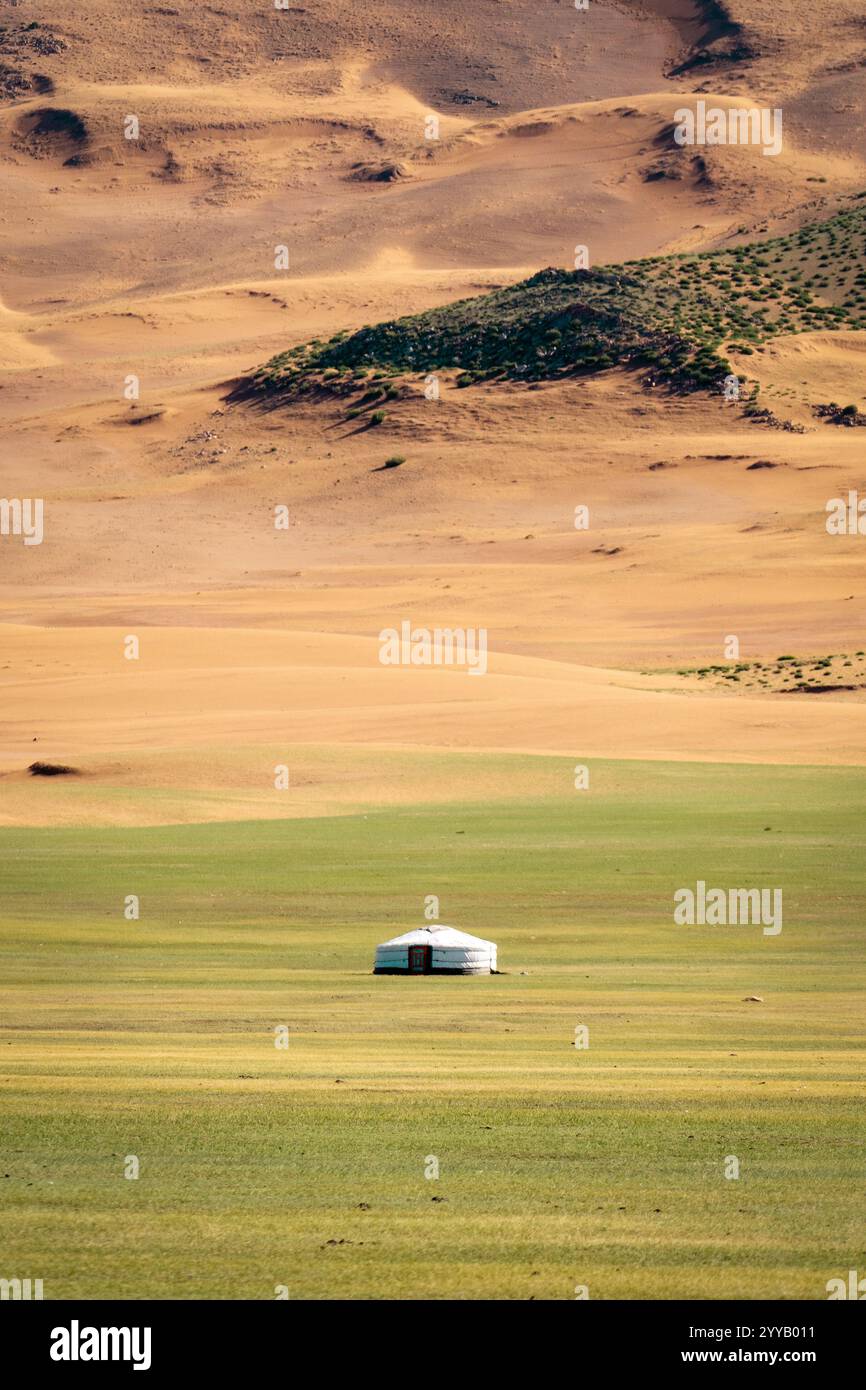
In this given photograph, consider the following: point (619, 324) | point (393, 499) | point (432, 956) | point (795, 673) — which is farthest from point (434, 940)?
point (619, 324)

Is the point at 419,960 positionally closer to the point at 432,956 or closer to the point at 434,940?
the point at 432,956

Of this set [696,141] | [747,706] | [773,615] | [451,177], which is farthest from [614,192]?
[747,706]

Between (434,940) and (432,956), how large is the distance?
162 mm

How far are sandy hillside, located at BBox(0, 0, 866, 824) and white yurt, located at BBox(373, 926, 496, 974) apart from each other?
15.1 metres

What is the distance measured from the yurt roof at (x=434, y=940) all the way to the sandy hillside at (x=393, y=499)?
49.3 feet

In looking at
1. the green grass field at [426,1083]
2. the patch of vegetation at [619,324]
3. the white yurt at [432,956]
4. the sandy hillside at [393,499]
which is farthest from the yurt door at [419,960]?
the patch of vegetation at [619,324]

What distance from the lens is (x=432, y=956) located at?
64.1 ft

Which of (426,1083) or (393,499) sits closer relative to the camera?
(426,1083)

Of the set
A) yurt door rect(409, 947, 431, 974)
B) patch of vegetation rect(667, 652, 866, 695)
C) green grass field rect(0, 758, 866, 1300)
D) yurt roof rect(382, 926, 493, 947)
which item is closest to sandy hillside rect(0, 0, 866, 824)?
patch of vegetation rect(667, 652, 866, 695)

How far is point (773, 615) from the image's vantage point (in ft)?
233

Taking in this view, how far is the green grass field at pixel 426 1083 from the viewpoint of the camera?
Answer: 8.55m

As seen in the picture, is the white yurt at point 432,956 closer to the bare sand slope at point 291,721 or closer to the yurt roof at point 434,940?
the yurt roof at point 434,940

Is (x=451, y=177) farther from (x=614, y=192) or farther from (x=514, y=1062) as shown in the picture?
(x=514, y=1062)

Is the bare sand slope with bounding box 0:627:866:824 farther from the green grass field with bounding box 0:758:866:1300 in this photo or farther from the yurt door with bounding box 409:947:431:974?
the yurt door with bounding box 409:947:431:974
